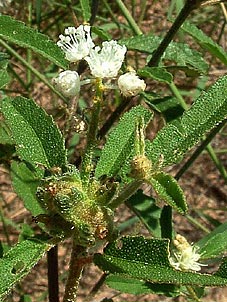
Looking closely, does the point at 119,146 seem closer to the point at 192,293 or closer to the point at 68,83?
the point at 68,83

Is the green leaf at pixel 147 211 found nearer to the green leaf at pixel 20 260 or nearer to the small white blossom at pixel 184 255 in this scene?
the small white blossom at pixel 184 255

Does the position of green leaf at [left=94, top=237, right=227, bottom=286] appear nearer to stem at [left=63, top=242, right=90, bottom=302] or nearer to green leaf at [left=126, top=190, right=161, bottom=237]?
stem at [left=63, top=242, right=90, bottom=302]

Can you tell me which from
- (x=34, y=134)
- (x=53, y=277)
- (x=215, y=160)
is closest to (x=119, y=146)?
(x=34, y=134)

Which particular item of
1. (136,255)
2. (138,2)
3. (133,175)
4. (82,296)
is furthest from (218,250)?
(138,2)

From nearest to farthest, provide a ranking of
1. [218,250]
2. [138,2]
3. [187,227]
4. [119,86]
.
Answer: [119,86] < [218,250] < [187,227] < [138,2]

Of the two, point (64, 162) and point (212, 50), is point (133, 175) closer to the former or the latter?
point (64, 162)

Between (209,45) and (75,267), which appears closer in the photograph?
(75,267)
